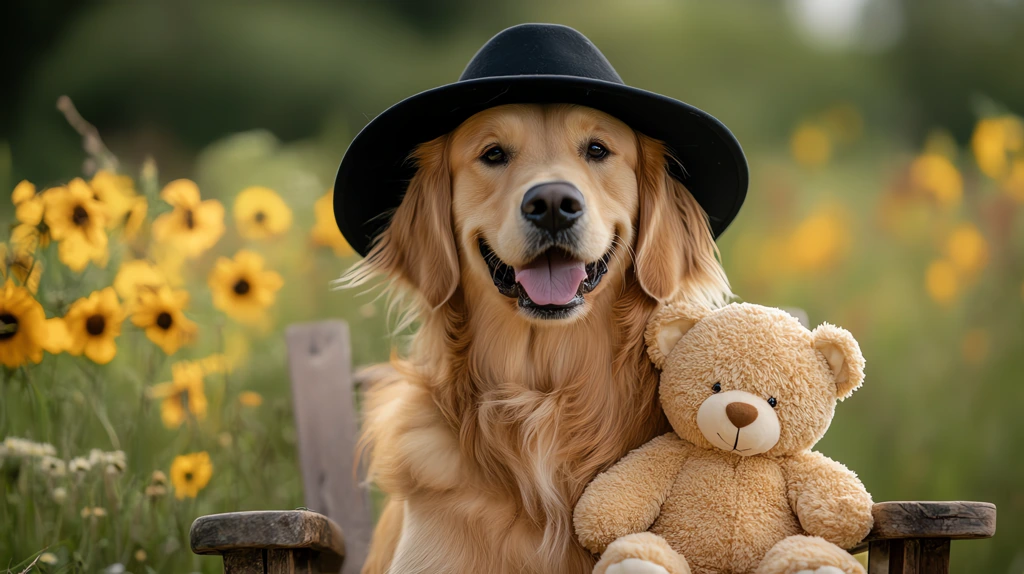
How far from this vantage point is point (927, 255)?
4027 millimetres

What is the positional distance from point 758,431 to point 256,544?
102 centimetres

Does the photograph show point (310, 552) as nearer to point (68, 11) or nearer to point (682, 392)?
point (682, 392)

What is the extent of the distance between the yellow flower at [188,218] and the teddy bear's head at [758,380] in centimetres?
183

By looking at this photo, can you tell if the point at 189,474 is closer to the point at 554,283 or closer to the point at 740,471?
the point at 554,283

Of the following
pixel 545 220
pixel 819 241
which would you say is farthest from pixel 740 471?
pixel 819 241

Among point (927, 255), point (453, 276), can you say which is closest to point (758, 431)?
point (453, 276)

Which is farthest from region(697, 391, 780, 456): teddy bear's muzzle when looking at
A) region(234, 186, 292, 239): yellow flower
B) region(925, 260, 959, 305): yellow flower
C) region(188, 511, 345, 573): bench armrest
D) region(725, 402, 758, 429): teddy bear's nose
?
region(925, 260, 959, 305): yellow flower

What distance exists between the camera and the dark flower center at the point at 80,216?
2465mm

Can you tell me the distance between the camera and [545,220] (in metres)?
1.79

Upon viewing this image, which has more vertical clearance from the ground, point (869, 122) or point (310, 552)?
point (869, 122)

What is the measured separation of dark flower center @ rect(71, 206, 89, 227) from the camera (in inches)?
97.0

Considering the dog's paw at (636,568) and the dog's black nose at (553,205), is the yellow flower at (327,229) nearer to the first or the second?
the dog's black nose at (553,205)

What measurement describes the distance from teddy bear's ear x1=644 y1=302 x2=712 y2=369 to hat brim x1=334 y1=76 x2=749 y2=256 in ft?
1.33

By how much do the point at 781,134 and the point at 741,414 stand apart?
322cm
